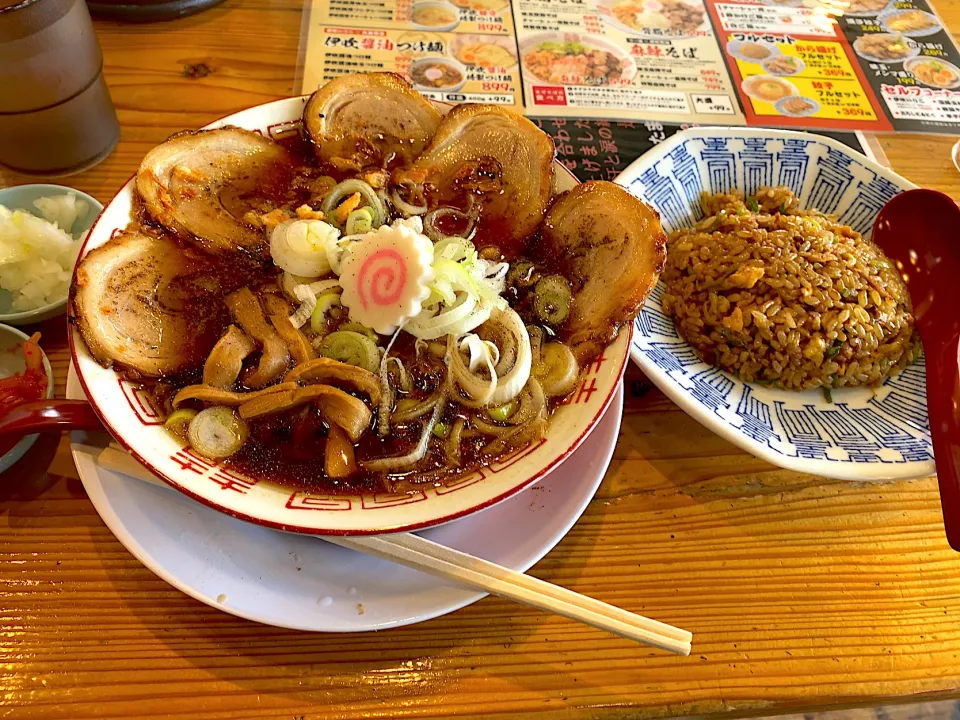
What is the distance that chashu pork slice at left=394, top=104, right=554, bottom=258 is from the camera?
1634 mm

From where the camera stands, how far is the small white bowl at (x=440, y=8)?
268 centimetres

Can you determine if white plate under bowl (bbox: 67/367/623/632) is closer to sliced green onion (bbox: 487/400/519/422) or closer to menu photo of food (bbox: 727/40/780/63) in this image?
sliced green onion (bbox: 487/400/519/422)

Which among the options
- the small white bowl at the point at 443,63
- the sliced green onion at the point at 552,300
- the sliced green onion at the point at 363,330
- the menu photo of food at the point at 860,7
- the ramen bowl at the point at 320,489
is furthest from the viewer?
the menu photo of food at the point at 860,7

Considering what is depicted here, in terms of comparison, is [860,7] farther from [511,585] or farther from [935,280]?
[511,585]

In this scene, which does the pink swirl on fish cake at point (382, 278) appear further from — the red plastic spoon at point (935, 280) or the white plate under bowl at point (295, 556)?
the red plastic spoon at point (935, 280)

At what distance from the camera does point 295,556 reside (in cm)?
133

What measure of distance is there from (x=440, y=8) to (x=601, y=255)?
1797mm

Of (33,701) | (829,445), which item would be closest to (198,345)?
(33,701)

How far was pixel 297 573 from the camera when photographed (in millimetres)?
1309

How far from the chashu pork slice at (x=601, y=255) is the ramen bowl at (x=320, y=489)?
0.11 meters

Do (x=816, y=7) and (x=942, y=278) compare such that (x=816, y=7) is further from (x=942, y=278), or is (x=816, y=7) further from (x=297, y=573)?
(x=297, y=573)

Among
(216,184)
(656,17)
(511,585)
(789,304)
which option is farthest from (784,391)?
(656,17)

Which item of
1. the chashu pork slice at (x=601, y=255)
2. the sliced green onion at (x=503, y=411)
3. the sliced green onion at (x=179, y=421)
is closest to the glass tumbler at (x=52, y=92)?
the sliced green onion at (x=179, y=421)

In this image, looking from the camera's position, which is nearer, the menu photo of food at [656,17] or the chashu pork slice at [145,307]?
the chashu pork slice at [145,307]
